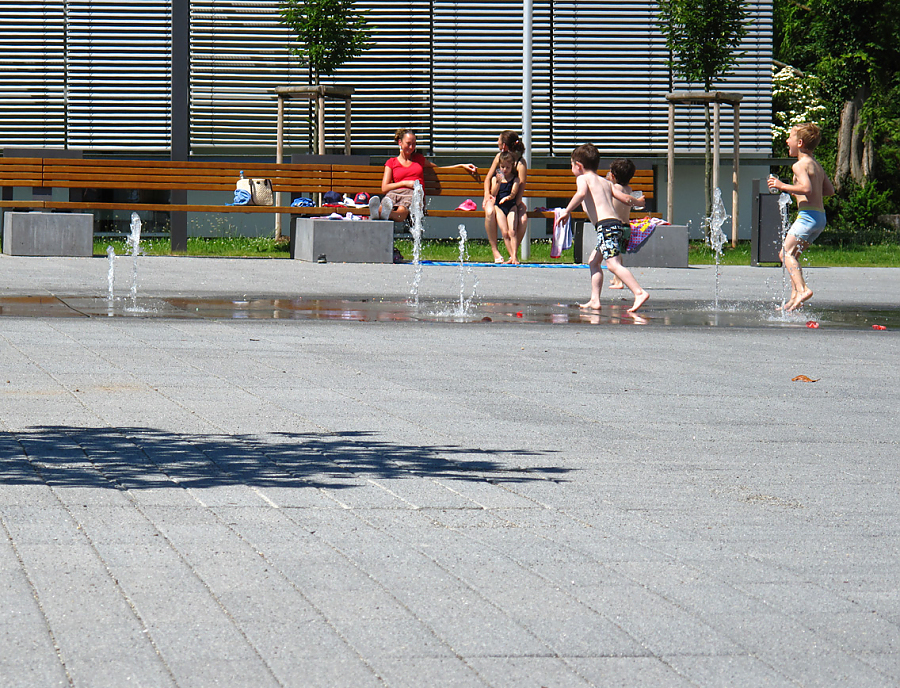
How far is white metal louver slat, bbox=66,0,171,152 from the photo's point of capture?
26594 millimetres

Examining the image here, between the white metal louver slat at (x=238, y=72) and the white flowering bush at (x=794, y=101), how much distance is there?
22.1 m

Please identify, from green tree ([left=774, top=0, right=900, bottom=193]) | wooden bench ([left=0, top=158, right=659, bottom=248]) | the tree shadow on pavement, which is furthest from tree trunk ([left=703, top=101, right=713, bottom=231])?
the tree shadow on pavement

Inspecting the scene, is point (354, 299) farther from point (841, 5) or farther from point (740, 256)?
point (841, 5)

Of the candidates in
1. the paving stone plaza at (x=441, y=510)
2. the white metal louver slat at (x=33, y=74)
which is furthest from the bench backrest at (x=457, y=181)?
the paving stone plaza at (x=441, y=510)

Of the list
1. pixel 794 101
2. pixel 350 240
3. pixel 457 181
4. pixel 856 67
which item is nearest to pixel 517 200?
pixel 457 181

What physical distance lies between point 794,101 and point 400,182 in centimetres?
3154

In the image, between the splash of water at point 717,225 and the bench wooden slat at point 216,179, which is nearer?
the splash of water at point 717,225

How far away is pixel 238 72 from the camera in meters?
27.5

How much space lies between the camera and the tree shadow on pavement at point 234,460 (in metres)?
5.30

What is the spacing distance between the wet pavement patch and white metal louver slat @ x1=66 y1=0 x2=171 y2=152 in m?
14.5

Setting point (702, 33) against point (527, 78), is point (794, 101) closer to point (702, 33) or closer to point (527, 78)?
point (702, 33)

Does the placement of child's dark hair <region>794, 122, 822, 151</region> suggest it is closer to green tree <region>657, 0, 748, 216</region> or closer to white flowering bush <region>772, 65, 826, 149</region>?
green tree <region>657, 0, 748, 216</region>

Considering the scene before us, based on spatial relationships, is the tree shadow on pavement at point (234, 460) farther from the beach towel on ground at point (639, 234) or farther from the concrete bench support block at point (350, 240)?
the concrete bench support block at point (350, 240)

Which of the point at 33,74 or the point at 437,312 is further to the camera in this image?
the point at 33,74
